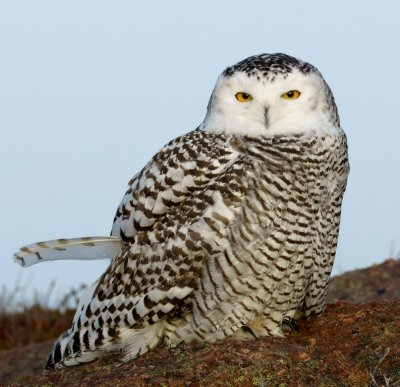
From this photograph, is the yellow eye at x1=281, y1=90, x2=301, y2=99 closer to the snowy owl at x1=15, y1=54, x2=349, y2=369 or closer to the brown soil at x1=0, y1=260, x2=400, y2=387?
the snowy owl at x1=15, y1=54, x2=349, y2=369

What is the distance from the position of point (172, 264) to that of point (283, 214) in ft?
2.55

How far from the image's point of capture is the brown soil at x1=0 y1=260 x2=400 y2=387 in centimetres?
574

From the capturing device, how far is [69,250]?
265 inches

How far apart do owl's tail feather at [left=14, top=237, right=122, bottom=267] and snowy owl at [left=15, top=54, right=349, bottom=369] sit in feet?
0.08

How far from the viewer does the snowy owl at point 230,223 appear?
6.11 metres

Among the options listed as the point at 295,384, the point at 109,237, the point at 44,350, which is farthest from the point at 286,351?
the point at 44,350

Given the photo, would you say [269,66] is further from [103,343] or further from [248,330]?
[103,343]

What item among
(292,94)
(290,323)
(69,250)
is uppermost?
(292,94)

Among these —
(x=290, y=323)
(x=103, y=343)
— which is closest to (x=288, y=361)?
(x=290, y=323)

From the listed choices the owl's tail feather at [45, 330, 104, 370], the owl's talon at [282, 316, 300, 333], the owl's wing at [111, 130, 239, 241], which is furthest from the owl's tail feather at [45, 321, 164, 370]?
the owl's talon at [282, 316, 300, 333]

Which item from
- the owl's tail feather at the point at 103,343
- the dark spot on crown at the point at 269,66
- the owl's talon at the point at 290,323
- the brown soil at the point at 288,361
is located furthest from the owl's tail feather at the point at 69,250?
the dark spot on crown at the point at 269,66

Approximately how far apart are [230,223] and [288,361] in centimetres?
93

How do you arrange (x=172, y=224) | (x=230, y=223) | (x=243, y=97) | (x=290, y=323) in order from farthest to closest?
(x=290, y=323)
(x=243, y=97)
(x=172, y=224)
(x=230, y=223)

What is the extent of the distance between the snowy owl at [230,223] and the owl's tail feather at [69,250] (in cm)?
2
